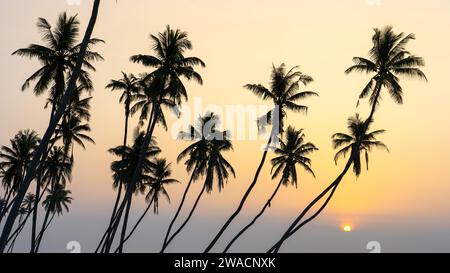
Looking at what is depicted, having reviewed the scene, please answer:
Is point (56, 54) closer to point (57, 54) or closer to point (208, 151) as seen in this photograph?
point (57, 54)

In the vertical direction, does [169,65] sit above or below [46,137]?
above

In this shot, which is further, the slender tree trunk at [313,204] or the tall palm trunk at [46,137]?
the slender tree trunk at [313,204]

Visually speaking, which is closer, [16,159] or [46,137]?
[46,137]

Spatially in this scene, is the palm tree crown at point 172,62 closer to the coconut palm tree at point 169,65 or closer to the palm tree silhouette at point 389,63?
the coconut palm tree at point 169,65

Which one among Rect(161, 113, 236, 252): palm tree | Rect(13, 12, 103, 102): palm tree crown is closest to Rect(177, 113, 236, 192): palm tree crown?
Rect(161, 113, 236, 252): palm tree

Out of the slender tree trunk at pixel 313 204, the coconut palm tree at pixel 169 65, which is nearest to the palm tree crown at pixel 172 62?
the coconut palm tree at pixel 169 65

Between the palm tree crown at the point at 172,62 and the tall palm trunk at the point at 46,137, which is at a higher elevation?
the palm tree crown at the point at 172,62

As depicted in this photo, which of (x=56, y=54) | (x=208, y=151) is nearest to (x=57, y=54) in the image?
→ (x=56, y=54)

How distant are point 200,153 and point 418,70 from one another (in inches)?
837
